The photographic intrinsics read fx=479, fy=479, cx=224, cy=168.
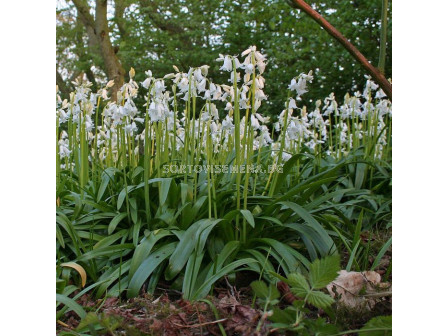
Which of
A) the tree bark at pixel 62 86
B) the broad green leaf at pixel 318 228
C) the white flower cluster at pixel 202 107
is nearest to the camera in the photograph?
the broad green leaf at pixel 318 228

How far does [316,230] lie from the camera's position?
7.16ft

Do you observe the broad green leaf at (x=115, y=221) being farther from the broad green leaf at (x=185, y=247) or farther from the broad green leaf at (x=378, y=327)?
the broad green leaf at (x=378, y=327)

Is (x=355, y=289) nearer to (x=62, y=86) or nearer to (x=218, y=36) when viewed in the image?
(x=218, y=36)

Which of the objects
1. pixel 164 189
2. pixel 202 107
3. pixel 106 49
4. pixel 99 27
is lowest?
pixel 164 189

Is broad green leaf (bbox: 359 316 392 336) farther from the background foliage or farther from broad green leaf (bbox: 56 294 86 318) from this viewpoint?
the background foliage

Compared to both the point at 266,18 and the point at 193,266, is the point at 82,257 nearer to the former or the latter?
the point at 193,266

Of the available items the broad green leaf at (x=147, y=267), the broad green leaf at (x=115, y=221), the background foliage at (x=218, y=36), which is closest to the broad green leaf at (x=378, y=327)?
the broad green leaf at (x=147, y=267)

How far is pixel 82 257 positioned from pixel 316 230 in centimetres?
108

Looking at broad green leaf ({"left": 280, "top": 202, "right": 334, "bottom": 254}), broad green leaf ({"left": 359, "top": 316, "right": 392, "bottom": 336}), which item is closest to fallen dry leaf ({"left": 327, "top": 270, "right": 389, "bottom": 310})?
broad green leaf ({"left": 359, "top": 316, "right": 392, "bottom": 336})

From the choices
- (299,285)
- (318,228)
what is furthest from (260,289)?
(318,228)

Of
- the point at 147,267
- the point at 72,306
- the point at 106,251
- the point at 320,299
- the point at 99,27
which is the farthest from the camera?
the point at 99,27

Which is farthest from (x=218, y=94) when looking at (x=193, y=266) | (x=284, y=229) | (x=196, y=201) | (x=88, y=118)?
(x=88, y=118)

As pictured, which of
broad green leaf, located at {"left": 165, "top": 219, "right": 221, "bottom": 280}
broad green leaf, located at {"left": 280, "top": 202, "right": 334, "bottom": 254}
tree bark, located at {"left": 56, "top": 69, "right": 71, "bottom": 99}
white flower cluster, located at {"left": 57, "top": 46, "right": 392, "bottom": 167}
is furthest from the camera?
tree bark, located at {"left": 56, "top": 69, "right": 71, "bottom": 99}

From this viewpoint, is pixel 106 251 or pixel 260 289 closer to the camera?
pixel 260 289
